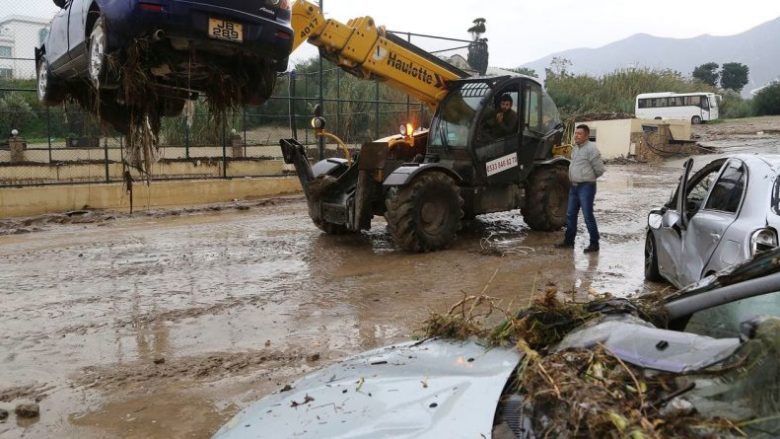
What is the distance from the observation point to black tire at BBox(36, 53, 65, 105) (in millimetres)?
6355

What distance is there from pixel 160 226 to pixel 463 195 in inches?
224

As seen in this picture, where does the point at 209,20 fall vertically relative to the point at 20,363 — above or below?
above

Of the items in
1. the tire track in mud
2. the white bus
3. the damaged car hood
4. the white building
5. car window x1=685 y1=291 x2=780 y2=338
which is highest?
the white bus

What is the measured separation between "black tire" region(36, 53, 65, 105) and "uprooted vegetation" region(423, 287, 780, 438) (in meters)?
5.74

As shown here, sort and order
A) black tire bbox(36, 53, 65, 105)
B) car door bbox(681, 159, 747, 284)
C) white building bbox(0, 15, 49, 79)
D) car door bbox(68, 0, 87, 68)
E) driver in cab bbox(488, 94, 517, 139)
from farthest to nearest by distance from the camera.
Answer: white building bbox(0, 15, 49, 79), driver in cab bbox(488, 94, 517, 139), black tire bbox(36, 53, 65, 105), car door bbox(68, 0, 87, 68), car door bbox(681, 159, 747, 284)

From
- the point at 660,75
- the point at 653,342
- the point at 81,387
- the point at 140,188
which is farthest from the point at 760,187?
the point at 660,75

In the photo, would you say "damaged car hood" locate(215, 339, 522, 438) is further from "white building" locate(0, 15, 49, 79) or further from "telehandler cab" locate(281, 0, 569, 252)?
"white building" locate(0, 15, 49, 79)

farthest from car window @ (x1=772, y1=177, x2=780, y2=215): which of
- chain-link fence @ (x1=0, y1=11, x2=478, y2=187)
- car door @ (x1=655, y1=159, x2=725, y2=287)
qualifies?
chain-link fence @ (x1=0, y1=11, x2=478, y2=187)

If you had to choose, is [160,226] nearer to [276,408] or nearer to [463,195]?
[463,195]

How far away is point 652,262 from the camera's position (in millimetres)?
7328

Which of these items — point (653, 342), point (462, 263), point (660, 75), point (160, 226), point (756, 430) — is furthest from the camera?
point (660, 75)

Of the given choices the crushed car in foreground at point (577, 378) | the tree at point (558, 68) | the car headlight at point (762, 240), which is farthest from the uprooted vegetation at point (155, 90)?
the tree at point (558, 68)

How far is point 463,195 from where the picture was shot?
9773 millimetres

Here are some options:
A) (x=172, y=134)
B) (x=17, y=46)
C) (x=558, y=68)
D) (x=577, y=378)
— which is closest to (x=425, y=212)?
(x=577, y=378)
